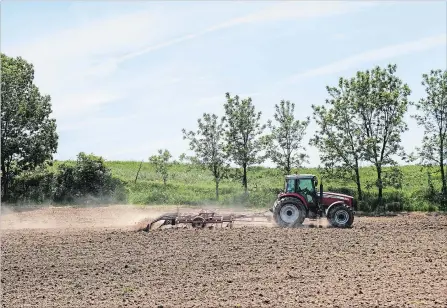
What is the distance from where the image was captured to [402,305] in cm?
1284

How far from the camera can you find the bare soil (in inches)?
551

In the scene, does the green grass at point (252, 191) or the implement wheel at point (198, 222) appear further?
the green grass at point (252, 191)

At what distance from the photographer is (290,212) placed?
2530 centimetres

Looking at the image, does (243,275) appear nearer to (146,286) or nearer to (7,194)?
(146,286)

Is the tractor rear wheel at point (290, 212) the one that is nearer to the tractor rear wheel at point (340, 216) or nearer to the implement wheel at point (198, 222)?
the tractor rear wheel at point (340, 216)

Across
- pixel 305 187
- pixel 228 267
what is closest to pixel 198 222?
pixel 305 187

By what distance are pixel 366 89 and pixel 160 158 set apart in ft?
60.8

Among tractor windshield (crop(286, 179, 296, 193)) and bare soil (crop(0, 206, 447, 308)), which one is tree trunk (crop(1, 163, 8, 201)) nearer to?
bare soil (crop(0, 206, 447, 308))

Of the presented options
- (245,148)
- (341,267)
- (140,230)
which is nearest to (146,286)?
(341,267)

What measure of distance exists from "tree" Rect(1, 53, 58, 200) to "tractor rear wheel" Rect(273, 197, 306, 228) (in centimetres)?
2319

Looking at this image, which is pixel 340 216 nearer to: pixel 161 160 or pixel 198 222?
pixel 198 222

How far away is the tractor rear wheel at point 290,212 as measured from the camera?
25.1m

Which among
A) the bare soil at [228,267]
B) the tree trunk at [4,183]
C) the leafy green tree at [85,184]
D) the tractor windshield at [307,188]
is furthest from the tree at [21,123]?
the tractor windshield at [307,188]

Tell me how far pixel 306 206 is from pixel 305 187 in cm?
80
